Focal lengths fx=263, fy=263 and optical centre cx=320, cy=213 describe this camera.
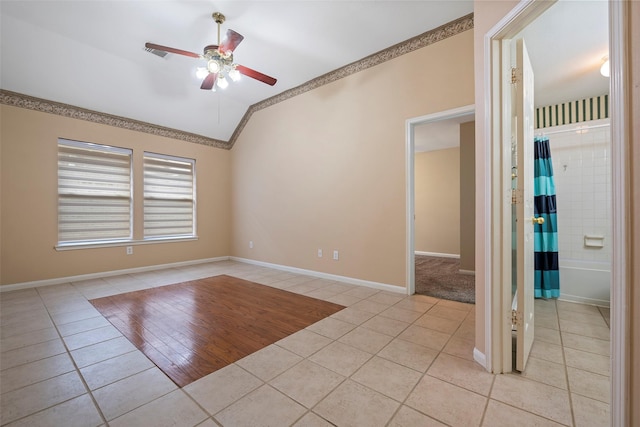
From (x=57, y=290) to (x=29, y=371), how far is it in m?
2.37

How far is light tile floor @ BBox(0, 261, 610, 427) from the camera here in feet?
4.39

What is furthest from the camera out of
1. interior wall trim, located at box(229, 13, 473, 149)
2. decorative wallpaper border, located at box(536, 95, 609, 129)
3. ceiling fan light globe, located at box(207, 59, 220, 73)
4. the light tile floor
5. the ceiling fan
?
decorative wallpaper border, located at box(536, 95, 609, 129)

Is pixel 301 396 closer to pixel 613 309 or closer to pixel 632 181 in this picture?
pixel 613 309

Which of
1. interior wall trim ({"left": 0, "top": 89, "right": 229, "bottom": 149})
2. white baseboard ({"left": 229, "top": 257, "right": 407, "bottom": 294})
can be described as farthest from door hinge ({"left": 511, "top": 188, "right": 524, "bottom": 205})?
interior wall trim ({"left": 0, "top": 89, "right": 229, "bottom": 149})

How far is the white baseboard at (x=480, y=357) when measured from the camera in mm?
1727

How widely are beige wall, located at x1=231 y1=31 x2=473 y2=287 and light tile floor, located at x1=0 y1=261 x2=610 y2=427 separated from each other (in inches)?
48.2

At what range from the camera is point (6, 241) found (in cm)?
343

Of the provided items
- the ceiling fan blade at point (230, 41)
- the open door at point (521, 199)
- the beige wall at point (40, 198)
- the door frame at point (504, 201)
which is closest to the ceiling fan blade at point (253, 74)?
the ceiling fan blade at point (230, 41)

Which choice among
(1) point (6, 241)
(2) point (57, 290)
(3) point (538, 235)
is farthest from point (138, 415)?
(3) point (538, 235)

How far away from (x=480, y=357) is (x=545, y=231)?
2.22 metres

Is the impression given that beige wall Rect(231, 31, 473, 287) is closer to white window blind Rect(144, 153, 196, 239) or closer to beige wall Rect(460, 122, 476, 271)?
white window blind Rect(144, 153, 196, 239)

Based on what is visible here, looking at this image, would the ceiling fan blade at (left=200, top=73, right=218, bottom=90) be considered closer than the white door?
No

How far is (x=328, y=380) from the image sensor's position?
1622mm

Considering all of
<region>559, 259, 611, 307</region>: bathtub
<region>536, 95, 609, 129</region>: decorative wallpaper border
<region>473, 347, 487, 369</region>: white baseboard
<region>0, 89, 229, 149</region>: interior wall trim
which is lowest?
<region>473, 347, 487, 369</region>: white baseboard
